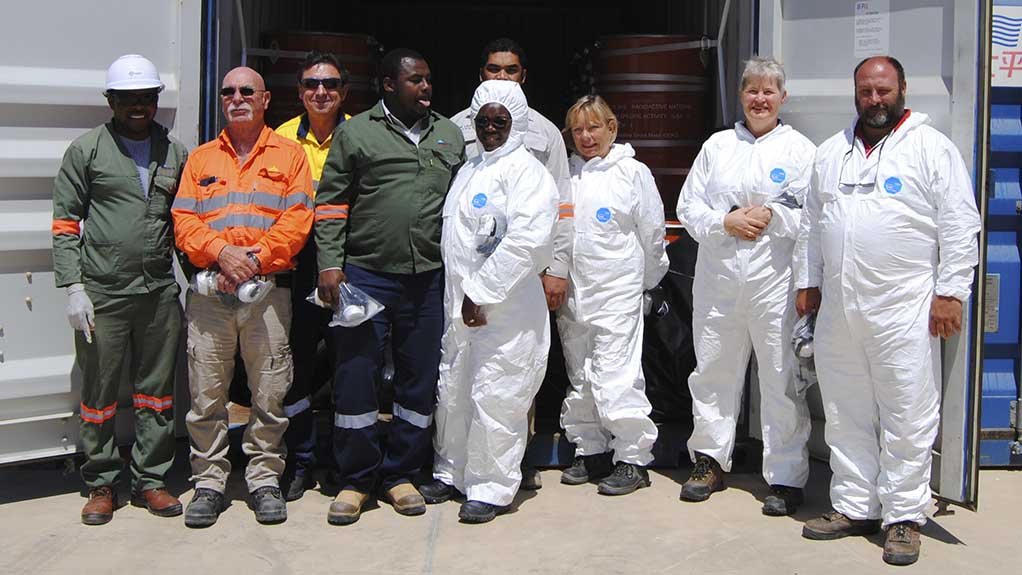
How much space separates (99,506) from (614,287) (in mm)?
2241

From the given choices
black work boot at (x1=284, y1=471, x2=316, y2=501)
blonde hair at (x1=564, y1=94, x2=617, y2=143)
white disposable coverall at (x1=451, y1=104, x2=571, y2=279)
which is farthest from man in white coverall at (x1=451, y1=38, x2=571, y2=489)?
black work boot at (x1=284, y1=471, x2=316, y2=501)

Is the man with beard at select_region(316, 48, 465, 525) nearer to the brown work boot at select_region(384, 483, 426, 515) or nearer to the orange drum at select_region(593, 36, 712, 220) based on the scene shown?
the brown work boot at select_region(384, 483, 426, 515)

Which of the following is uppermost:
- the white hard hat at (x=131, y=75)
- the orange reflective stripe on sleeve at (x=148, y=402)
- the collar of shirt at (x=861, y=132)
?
the white hard hat at (x=131, y=75)

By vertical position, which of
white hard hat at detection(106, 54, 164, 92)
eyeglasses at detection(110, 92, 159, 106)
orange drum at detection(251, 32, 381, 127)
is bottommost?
eyeglasses at detection(110, 92, 159, 106)

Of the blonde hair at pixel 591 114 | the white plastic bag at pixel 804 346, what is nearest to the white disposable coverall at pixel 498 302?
the blonde hair at pixel 591 114

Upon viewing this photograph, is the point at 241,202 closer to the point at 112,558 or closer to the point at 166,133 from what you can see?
the point at 166,133

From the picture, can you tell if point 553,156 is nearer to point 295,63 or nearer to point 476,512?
point 476,512

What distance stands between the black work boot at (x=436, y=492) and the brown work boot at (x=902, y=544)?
5.70ft

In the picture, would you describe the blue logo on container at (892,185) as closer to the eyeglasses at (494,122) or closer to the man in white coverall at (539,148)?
the man in white coverall at (539,148)

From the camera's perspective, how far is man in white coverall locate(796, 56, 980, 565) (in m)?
3.94

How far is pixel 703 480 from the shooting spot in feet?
15.6

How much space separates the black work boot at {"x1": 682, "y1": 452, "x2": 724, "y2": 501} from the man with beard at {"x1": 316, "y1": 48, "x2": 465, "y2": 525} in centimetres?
112

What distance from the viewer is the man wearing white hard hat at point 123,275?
4301 mm

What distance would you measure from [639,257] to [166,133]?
79.8 inches
